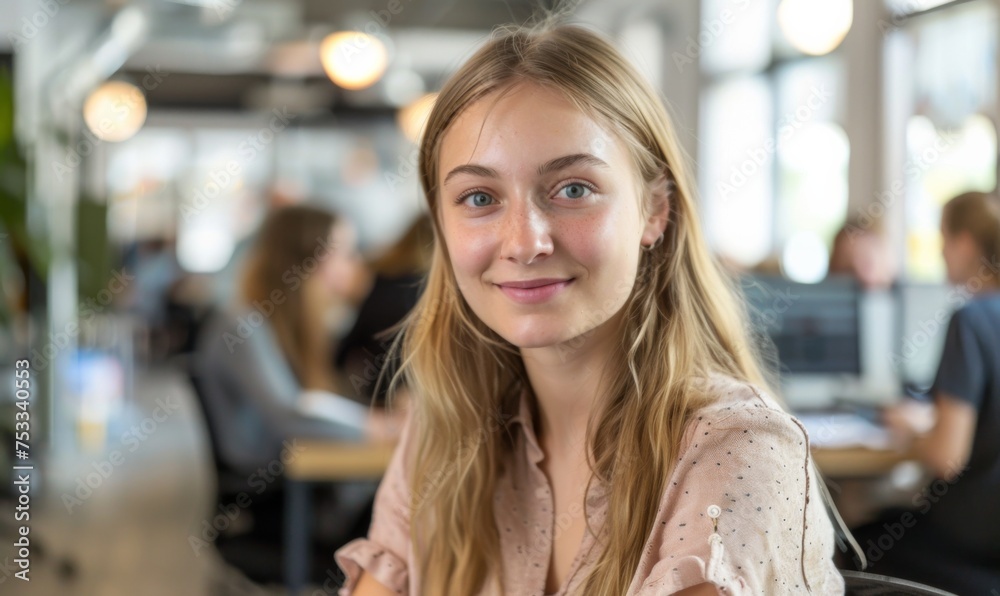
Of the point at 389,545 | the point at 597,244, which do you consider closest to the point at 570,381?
the point at 597,244

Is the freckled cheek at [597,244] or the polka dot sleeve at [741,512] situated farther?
the freckled cheek at [597,244]

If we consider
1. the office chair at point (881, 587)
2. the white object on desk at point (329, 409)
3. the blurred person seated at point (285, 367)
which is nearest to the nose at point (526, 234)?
the office chair at point (881, 587)

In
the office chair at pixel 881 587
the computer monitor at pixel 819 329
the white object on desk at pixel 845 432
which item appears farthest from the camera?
the computer monitor at pixel 819 329

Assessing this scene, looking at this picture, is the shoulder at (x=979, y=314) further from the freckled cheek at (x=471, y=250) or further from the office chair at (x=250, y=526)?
the freckled cheek at (x=471, y=250)

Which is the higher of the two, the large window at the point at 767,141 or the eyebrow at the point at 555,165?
the large window at the point at 767,141

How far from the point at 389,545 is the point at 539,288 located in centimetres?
49

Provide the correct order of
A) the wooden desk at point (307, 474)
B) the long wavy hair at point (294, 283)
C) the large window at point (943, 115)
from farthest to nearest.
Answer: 1. the large window at point (943, 115)
2. the long wavy hair at point (294, 283)
3. the wooden desk at point (307, 474)

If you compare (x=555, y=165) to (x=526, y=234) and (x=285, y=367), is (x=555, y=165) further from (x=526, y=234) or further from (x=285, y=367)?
(x=285, y=367)

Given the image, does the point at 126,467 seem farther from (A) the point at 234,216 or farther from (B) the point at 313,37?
(A) the point at 234,216

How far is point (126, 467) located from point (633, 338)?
5920 mm

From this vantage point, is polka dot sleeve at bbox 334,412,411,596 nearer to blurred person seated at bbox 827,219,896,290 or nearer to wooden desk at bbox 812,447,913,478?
wooden desk at bbox 812,447,913,478

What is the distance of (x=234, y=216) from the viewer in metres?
13.1

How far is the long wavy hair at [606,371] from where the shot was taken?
1.16 m

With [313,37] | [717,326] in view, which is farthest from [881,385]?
[313,37]
